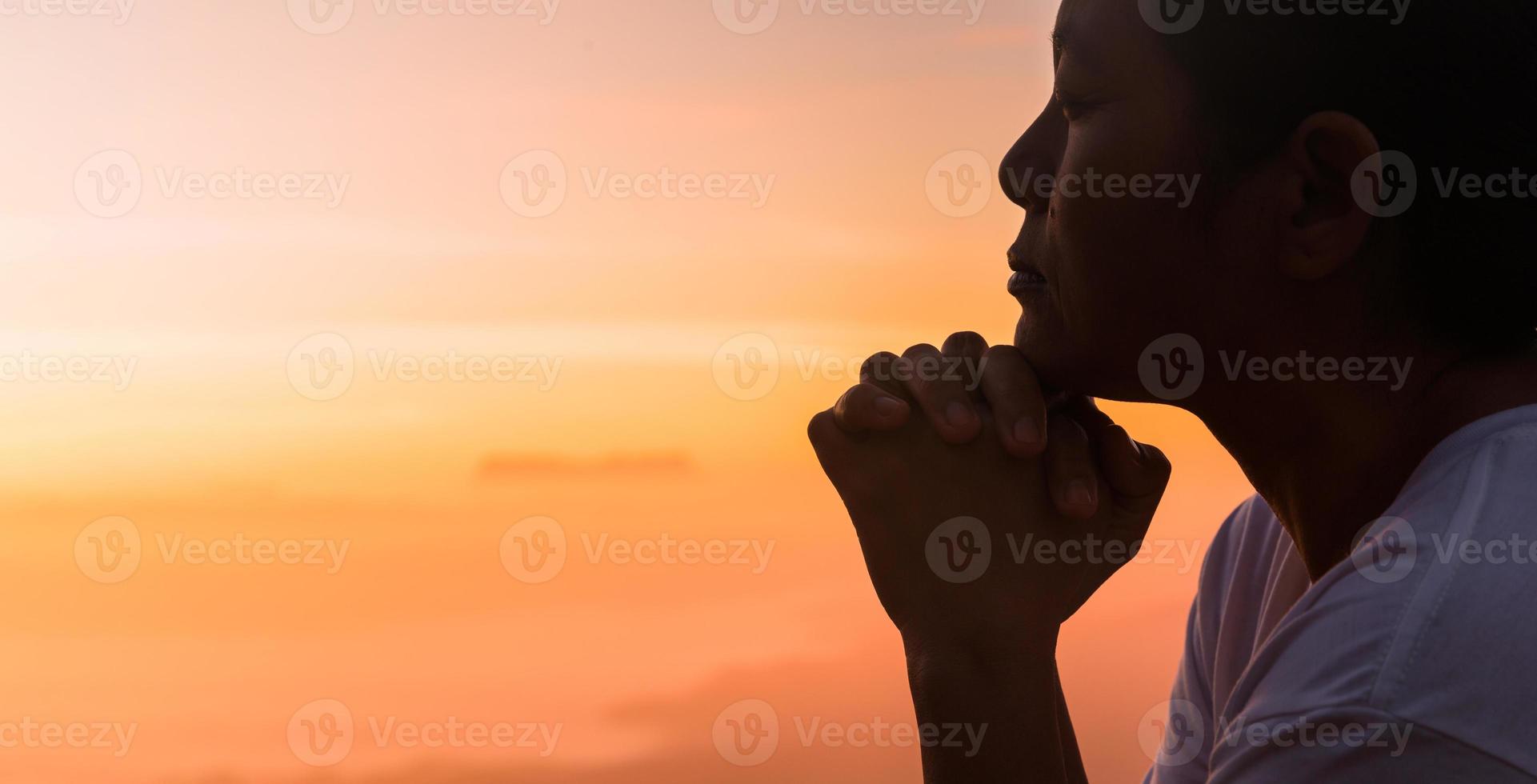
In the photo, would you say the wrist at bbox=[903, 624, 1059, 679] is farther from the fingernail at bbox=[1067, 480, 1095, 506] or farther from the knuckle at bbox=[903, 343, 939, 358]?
the knuckle at bbox=[903, 343, 939, 358]

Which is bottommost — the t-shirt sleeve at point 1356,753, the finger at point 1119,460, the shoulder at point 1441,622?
the t-shirt sleeve at point 1356,753

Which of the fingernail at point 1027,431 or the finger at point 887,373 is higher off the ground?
the finger at point 887,373

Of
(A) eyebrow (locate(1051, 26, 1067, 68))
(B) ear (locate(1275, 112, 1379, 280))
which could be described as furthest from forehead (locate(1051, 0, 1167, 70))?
(B) ear (locate(1275, 112, 1379, 280))

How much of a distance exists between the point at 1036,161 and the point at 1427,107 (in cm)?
37

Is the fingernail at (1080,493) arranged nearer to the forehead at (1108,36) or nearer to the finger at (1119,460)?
the finger at (1119,460)

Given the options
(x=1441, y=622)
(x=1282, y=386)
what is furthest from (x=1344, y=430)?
(x=1441, y=622)

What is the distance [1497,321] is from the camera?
1117 mm

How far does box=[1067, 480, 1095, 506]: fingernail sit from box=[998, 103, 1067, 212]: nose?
307 mm

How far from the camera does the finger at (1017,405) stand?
1318 mm

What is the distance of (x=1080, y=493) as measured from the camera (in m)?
1.34

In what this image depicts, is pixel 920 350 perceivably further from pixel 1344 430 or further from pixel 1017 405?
pixel 1344 430

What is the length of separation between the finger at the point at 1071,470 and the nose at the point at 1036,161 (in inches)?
10.1

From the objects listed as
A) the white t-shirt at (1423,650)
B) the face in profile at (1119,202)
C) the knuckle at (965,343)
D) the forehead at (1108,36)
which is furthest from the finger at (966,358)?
the white t-shirt at (1423,650)

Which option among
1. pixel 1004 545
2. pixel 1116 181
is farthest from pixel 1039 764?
pixel 1116 181
